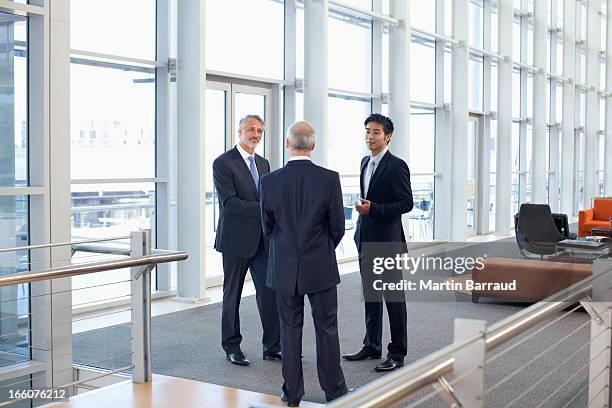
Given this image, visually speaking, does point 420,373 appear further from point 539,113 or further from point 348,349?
point 539,113

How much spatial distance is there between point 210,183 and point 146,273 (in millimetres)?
4282

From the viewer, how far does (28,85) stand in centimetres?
545

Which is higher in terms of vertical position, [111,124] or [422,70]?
[422,70]

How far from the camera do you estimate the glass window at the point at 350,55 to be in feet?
36.3

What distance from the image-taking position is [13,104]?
17.9 ft

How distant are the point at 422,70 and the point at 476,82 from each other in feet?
7.91

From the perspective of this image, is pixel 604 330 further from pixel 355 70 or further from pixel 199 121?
pixel 355 70

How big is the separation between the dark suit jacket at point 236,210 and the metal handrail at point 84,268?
0.51m

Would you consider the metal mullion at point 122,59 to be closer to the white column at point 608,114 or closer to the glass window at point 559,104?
the glass window at point 559,104

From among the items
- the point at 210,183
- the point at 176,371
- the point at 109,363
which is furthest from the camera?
the point at 210,183

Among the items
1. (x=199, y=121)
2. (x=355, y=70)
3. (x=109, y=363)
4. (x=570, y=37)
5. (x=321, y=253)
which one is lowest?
(x=109, y=363)

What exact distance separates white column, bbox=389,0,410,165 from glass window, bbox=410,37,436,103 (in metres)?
1.03

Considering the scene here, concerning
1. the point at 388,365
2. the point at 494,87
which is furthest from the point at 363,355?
the point at 494,87

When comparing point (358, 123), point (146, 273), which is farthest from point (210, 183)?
point (146, 273)
